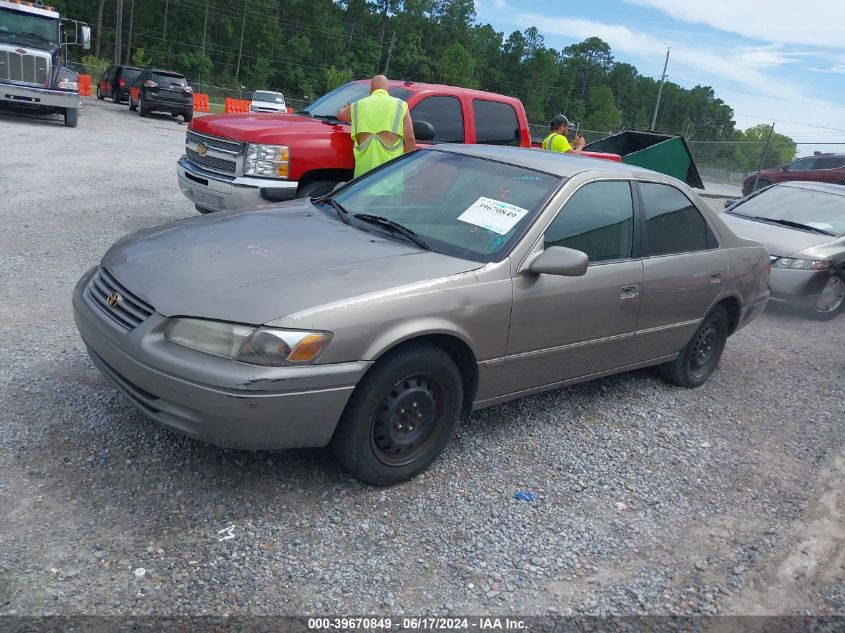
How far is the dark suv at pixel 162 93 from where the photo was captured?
25.3 metres

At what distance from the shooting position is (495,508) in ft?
11.5

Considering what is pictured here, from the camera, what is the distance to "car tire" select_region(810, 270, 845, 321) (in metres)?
8.47

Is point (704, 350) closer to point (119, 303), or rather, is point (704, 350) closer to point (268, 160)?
point (119, 303)

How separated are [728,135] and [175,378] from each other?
122587 millimetres

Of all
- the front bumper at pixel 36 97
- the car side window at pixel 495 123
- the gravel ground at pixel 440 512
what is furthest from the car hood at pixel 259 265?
the front bumper at pixel 36 97

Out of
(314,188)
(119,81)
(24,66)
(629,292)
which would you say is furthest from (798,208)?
(119,81)

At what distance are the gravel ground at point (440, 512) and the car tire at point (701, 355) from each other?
16cm

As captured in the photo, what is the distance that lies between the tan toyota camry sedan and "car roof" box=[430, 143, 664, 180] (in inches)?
1.0

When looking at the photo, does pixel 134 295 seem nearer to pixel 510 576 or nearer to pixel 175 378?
pixel 175 378

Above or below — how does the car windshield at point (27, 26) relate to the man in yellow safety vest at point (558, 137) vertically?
above

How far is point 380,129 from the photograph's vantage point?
269 inches

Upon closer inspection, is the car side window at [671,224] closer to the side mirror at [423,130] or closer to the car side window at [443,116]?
the side mirror at [423,130]

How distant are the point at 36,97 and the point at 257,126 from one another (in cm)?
1192

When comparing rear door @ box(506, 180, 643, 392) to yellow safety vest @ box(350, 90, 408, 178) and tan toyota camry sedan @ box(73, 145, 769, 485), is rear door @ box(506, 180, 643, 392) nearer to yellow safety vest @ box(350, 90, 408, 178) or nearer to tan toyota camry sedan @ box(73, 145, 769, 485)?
tan toyota camry sedan @ box(73, 145, 769, 485)
